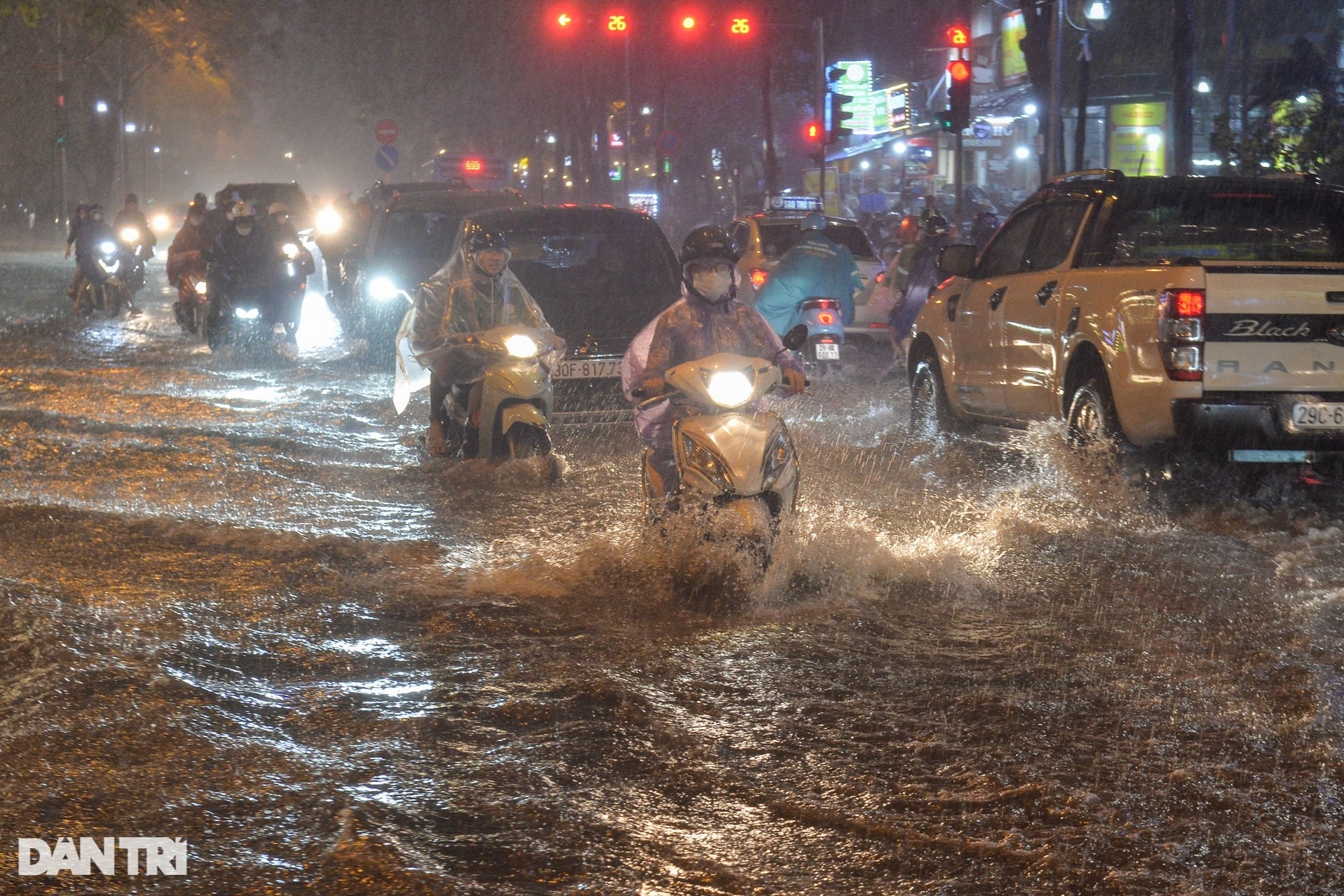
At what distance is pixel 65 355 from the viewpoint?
57.9ft

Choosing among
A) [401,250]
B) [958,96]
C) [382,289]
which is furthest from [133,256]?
[958,96]

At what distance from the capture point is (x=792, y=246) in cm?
1586

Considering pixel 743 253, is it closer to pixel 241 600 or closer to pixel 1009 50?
pixel 241 600

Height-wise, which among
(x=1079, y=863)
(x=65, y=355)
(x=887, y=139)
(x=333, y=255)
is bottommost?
(x=1079, y=863)

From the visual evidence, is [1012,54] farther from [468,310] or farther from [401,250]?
[468,310]

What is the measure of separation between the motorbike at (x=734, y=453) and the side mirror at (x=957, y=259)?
3.65 meters

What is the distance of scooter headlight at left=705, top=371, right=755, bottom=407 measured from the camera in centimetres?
654

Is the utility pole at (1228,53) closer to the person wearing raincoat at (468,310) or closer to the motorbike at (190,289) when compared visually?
the motorbike at (190,289)

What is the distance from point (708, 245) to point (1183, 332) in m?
2.39

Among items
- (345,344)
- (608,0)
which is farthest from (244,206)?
(608,0)

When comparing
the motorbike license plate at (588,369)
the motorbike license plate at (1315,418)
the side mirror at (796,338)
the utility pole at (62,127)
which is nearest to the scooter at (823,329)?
the motorbike license plate at (588,369)

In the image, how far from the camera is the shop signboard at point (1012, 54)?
4103 cm

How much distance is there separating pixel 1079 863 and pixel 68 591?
4534 mm

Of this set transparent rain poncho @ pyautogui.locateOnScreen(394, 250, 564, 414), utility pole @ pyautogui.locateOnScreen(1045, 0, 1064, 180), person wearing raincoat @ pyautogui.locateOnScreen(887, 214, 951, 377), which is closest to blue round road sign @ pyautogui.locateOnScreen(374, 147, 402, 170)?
utility pole @ pyautogui.locateOnScreen(1045, 0, 1064, 180)
